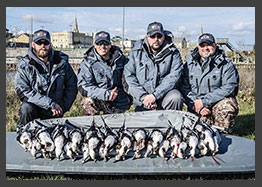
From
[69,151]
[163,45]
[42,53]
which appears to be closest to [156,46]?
[163,45]

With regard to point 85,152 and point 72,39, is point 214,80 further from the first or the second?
point 72,39

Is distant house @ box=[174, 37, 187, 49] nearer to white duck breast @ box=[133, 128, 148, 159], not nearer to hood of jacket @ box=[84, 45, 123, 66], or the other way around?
hood of jacket @ box=[84, 45, 123, 66]

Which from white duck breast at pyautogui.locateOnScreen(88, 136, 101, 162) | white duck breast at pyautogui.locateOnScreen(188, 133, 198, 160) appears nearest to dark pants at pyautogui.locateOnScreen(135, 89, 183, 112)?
white duck breast at pyautogui.locateOnScreen(188, 133, 198, 160)

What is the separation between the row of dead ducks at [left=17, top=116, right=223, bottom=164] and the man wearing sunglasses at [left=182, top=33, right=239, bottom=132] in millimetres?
1069

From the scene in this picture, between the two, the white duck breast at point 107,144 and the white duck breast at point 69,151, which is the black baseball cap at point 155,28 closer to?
the white duck breast at point 107,144

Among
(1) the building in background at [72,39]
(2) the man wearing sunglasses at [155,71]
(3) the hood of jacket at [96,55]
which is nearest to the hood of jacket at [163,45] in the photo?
(2) the man wearing sunglasses at [155,71]

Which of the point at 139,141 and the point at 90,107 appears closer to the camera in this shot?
the point at 139,141

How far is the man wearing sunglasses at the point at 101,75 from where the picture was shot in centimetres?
670

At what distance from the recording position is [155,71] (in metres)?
6.57

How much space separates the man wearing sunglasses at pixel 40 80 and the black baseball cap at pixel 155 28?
170 cm

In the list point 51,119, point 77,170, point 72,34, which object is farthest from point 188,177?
point 72,34

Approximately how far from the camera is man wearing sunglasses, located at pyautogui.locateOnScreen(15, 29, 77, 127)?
6.43 m

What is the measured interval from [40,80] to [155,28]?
2307 millimetres

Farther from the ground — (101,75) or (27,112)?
(101,75)
